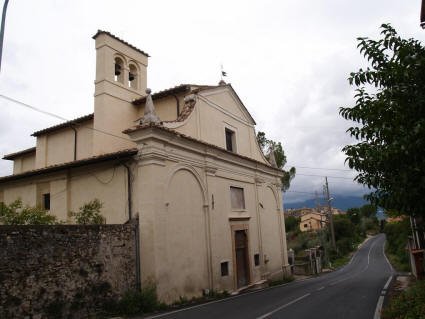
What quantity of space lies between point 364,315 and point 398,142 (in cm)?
621

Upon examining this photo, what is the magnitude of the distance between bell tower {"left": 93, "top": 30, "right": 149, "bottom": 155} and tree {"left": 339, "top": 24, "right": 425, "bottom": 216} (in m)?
12.2

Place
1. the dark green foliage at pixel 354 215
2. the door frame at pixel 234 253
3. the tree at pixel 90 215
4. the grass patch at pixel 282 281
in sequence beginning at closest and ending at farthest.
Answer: the tree at pixel 90 215
the door frame at pixel 234 253
the grass patch at pixel 282 281
the dark green foliage at pixel 354 215

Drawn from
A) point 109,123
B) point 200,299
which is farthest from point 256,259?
point 109,123

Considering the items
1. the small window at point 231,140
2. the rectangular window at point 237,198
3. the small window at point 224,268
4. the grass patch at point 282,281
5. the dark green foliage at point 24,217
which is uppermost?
the small window at point 231,140

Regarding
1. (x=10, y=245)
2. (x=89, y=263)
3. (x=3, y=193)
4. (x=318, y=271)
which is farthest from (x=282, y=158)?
(x=10, y=245)

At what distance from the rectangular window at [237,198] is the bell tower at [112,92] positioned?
553cm

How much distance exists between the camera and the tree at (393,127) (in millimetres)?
5109

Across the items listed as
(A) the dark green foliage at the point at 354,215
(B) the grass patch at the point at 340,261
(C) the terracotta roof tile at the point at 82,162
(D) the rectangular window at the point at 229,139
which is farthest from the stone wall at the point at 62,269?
(A) the dark green foliage at the point at 354,215

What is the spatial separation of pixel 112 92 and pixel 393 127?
13.6m

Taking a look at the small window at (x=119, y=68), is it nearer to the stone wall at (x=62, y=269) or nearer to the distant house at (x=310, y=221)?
the stone wall at (x=62, y=269)

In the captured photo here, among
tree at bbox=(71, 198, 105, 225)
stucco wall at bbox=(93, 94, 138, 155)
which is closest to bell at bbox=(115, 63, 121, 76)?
stucco wall at bbox=(93, 94, 138, 155)

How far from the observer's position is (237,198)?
18172 mm

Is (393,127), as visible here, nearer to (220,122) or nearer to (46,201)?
(220,122)

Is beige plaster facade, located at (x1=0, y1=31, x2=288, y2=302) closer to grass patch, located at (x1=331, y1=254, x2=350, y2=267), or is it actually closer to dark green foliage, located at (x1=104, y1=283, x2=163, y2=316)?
dark green foliage, located at (x1=104, y1=283, x2=163, y2=316)
